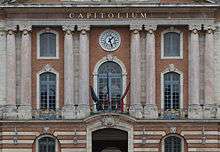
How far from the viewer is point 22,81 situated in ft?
178

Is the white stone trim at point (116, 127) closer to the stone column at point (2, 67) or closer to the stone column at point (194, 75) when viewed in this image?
the stone column at point (194, 75)

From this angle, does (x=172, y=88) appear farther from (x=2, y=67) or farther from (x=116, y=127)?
(x=2, y=67)

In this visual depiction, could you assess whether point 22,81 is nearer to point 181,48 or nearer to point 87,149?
point 87,149

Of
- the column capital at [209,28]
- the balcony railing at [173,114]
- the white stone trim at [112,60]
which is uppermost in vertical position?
the column capital at [209,28]

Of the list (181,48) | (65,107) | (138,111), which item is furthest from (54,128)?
(181,48)

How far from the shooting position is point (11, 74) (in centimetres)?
5425

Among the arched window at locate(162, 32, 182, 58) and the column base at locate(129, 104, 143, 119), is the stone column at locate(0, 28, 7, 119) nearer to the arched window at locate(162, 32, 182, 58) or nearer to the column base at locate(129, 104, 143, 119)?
the column base at locate(129, 104, 143, 119)

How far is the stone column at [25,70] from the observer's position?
178 ft

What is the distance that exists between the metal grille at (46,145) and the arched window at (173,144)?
698 cm

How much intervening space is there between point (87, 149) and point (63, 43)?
6.83 meters

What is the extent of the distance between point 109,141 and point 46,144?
462 centimetres

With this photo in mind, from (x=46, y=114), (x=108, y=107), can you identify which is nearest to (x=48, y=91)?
(x=46, y=114)

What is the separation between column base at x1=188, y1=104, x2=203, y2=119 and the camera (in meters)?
53.9

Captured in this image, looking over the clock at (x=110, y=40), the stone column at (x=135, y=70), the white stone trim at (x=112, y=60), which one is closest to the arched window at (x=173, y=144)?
the stone column at (x=135, y=70)
